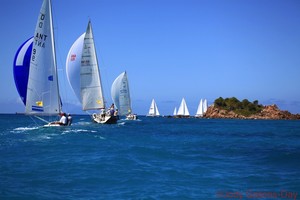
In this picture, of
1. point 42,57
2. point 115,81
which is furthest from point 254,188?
point 115,81

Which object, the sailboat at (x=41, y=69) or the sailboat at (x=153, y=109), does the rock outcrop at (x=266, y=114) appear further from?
the sailboat at (x=41, y=69)

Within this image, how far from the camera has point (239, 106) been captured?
148375mm

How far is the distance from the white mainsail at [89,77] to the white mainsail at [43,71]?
1328cm

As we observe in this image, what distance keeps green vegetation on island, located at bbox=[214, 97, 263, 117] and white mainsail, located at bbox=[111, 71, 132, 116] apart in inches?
3216

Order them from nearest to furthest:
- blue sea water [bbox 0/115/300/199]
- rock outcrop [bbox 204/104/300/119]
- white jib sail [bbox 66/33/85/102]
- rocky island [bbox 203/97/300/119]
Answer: blue sea water [bbox 0/115/300/199] < white jib sail [bbox 66/33/85/102] < rock outcrop [bbox 204/104/300/119] < rocky island [bbox 203/97/300/119]

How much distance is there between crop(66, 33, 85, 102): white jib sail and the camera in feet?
144

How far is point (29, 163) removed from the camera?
48.3 feet

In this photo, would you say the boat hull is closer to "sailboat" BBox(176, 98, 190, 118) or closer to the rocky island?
the rocky island

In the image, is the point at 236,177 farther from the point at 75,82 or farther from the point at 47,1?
the point at 75,82

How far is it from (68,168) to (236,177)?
656 centimetres

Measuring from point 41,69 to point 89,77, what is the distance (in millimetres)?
14567

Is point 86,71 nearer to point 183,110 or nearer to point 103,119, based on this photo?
point 103,119

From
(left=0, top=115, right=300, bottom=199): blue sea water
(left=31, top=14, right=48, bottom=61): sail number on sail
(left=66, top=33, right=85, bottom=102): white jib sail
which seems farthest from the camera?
(left=66, top=33, right=85, bottom=102): white jib sail

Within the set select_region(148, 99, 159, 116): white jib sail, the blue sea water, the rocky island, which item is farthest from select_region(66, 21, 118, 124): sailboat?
select_region(148, 99, 159, 116): white jib sail
